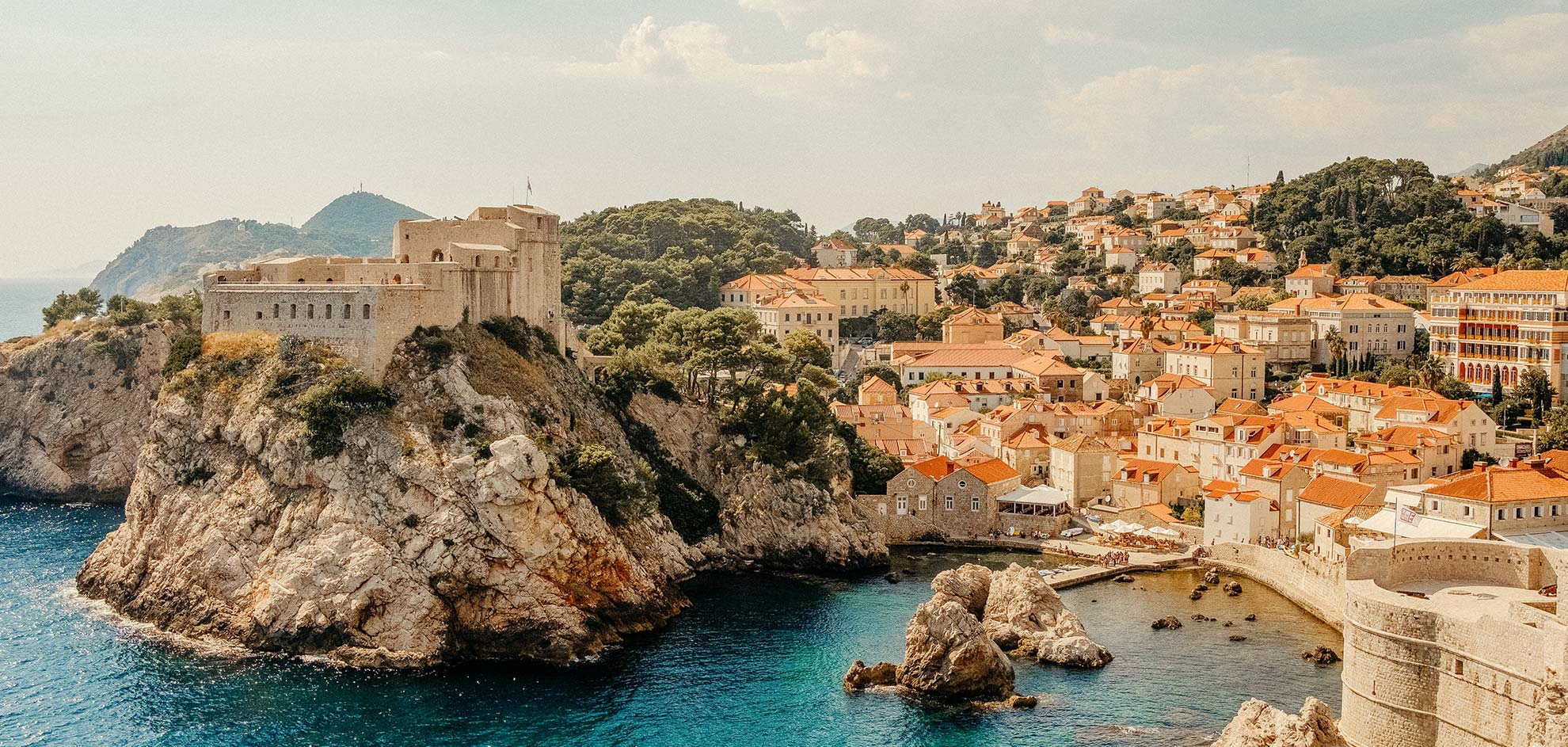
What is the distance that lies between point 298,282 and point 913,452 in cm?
2935

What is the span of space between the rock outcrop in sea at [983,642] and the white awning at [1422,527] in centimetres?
1169

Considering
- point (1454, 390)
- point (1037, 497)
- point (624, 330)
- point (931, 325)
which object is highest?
point (931, 325)

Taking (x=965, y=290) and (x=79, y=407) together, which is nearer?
(x=79, y=407)

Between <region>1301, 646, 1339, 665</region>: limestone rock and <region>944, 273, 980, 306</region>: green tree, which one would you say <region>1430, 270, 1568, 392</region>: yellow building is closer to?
<region>1301, 646, 1339, 665</region>: limestone rock

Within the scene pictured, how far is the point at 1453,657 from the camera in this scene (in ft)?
90.1

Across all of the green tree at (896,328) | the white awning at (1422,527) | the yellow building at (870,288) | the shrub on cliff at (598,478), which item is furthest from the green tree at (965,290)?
the shrub on cliff at (598,478)

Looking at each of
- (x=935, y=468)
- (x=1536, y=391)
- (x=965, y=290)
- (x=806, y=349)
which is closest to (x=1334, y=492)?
(x=935, y=468)

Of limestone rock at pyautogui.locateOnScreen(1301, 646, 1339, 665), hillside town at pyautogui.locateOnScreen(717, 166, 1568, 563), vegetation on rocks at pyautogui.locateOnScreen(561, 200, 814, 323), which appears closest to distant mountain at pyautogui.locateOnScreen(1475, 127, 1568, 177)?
hillside town at pyautogui.locateOnScreen(717, 166, 1568, 563)

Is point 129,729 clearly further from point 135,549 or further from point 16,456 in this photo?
point 16,456

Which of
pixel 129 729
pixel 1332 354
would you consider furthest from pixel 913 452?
pixel 129 729

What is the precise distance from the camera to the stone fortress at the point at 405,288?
147 feet

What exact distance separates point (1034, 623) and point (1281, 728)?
12185 mm

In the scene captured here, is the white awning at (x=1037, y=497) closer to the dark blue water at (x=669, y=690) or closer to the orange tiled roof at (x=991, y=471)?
the orange tiled roof at (x=991, y=471)

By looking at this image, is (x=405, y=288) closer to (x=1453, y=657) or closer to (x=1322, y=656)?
(x=1322, y=656)
